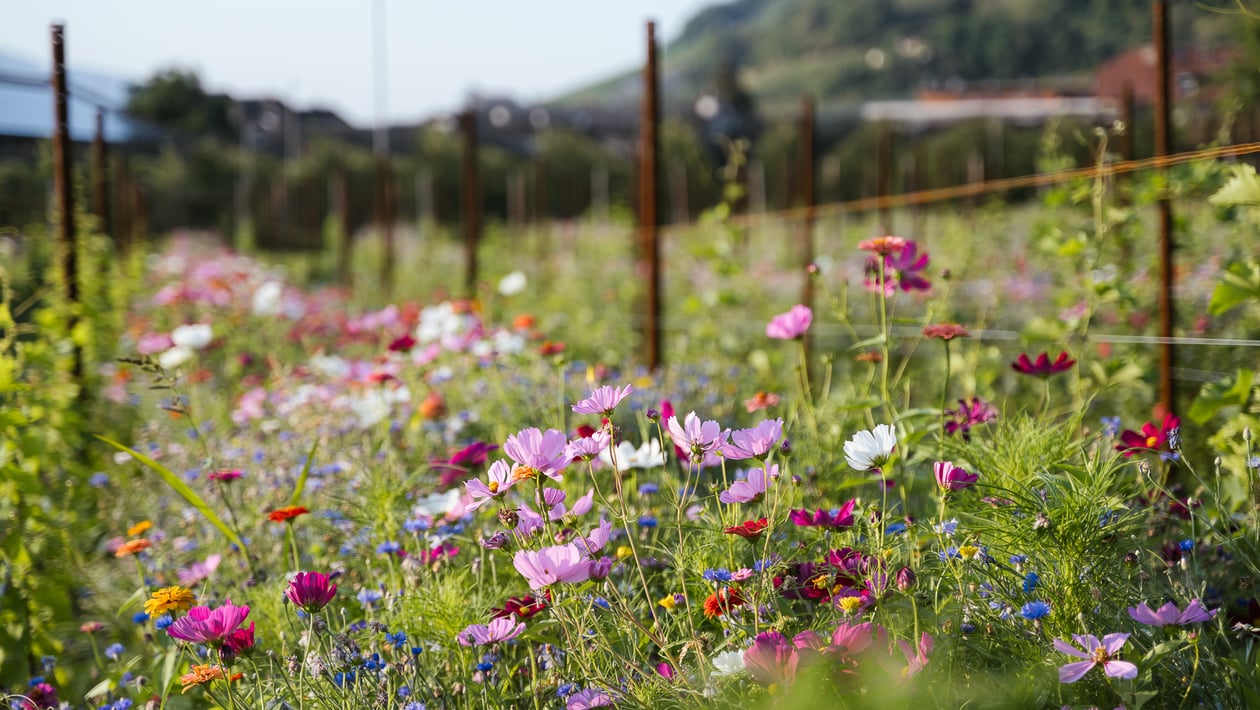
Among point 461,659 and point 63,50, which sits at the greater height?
point 63,50

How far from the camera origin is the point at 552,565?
117cm

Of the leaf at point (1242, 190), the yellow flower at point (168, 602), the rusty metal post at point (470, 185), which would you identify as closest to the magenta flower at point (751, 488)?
the yellow flower at point (168, 602)

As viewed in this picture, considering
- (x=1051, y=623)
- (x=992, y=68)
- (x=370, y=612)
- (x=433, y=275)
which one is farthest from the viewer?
(x=992, y=68)

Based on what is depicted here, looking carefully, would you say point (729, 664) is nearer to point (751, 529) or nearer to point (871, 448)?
point (751, 529)

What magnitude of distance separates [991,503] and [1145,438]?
1.35 feet

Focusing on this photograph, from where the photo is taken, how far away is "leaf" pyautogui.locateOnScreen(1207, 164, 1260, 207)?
1.86 metres

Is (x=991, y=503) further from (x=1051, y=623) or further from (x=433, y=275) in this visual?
(x=433, y=275)

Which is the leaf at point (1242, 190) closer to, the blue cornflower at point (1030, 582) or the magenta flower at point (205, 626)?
the blue cornflower at point (1030, 582)

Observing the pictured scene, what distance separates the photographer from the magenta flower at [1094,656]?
110cm

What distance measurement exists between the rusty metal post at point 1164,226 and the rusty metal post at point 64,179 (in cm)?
339

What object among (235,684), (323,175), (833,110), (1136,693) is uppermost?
(833,110)

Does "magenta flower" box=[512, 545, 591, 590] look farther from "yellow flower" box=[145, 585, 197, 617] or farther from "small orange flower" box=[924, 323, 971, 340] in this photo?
"small orange flower" box=[924, 323, 971, 340]

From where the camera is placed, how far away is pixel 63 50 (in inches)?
121

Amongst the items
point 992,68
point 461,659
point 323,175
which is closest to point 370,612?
point 461,659
